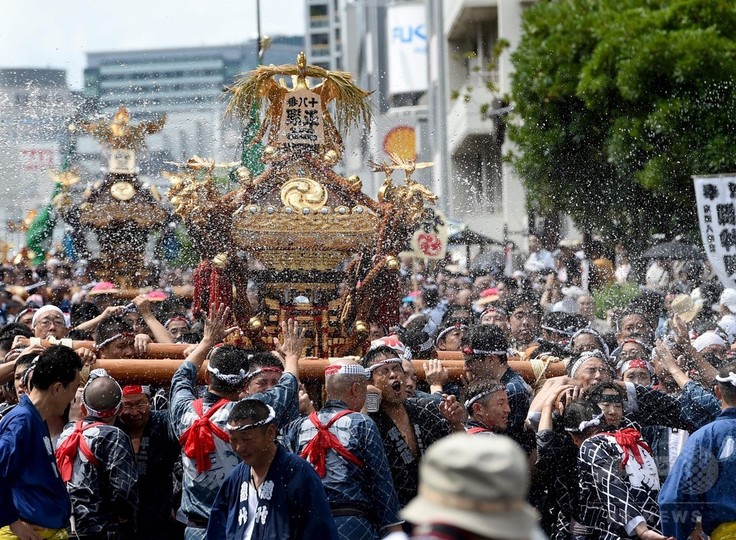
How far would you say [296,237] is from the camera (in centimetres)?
863

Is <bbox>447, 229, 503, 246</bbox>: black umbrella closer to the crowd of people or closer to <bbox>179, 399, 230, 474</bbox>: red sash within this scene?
the crowd of people

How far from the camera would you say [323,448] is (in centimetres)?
525

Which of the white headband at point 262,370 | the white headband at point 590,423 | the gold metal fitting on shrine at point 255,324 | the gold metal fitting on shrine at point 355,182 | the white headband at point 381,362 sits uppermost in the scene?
the gold metal fitting on shrine at point 355,182

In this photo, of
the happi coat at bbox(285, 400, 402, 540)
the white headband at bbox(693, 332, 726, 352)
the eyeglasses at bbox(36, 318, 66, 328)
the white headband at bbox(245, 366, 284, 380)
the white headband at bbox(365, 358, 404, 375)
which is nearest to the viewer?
the happi coat at bbox(285, 400, 402, 540)

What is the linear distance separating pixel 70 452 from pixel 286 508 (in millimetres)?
1452

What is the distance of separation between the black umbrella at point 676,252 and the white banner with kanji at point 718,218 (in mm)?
6148

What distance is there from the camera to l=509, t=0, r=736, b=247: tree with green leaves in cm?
1733

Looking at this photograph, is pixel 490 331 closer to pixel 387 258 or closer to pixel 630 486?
pixel 630 486

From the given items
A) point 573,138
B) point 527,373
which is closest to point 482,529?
point 527,373

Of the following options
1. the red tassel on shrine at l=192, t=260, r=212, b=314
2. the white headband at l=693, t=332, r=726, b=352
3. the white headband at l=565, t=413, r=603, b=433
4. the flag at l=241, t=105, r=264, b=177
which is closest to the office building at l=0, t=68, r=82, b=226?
the flag at l=241, t=105, r=264, b=177

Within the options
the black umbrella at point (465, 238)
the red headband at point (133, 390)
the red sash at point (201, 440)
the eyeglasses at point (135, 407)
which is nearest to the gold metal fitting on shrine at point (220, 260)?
the red headband at point (133, 390)

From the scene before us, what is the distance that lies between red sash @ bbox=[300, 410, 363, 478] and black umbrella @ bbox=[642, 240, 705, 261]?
11591mm

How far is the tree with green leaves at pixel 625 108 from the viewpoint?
17.3 m

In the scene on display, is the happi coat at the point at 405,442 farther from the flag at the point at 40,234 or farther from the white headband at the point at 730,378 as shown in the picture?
the flag at the point at 40,234
